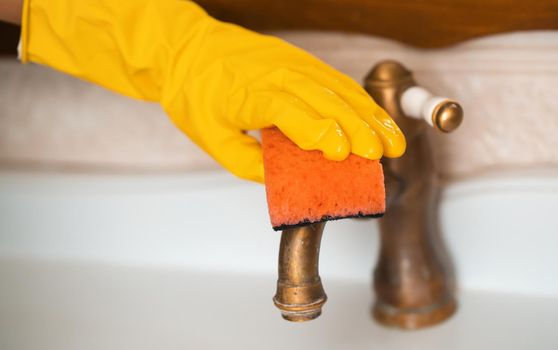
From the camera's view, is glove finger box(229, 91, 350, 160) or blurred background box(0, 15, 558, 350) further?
blurred background box(0, 15, 558, 350)

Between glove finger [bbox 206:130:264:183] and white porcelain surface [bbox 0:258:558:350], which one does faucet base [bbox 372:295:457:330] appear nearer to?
white porcelain surface [bbox 0:258:558:350]

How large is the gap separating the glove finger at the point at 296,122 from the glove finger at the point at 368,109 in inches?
1.4

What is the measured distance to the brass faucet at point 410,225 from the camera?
0.57 metres

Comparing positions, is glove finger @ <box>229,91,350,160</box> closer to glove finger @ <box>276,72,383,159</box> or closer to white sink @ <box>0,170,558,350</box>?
glove finger @ <box>276,72,383,159</box>

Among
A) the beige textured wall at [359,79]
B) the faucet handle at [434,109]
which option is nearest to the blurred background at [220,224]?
the beige textured wall at [359,79]

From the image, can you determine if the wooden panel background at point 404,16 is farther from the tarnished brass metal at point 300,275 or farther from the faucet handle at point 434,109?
the tarnished brass metal at point 300,275

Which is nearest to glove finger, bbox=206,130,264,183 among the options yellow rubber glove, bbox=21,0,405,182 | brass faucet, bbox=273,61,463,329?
yellow rubber glove, bbox=21,0,405,182

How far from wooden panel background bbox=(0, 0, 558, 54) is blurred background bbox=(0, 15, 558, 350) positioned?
2cm

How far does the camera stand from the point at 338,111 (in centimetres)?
45

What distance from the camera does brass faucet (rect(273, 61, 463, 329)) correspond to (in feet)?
1.86

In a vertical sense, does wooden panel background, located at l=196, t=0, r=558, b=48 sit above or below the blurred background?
above

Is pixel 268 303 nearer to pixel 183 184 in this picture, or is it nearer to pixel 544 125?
pixel 183 184

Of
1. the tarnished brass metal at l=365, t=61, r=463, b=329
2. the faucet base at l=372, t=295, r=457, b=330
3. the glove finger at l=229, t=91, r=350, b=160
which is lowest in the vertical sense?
the faucet base at l=372, t=295, r=457, b=330

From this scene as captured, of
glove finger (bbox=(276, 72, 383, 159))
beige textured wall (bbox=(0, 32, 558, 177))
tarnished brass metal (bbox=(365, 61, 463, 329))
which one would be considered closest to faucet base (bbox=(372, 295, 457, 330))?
tarnished brass metal (bbox=(365, 61, 463, 329))
